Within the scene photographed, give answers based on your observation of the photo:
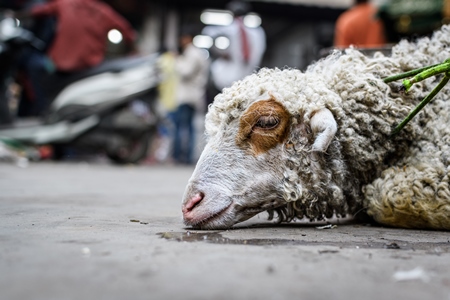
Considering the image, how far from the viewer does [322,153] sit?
269 centimetres

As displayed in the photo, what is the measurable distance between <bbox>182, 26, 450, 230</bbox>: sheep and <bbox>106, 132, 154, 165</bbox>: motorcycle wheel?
6461mm

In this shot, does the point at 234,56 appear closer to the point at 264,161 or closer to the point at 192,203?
the point at 264,161

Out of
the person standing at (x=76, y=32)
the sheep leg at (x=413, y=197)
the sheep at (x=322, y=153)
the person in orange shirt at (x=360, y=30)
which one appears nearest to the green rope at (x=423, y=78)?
the sheep at (x=322, y=153)

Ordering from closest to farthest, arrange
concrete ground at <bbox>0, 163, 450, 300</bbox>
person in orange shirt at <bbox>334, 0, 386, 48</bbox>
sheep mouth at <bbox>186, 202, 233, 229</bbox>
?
1. concrete ground at <bbox>0, 163, 450, 300</bbox>
2. sheep mouth at <bbox>186, 202, 233, 229</bbox>
3. person in orange shirt at <bbox>334, 0, 386, 48</bbox>

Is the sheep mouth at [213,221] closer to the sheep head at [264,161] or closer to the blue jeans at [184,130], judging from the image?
the sheep head at [264,161]

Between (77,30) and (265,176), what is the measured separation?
23.0 ft

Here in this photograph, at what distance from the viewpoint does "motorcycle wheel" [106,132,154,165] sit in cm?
915

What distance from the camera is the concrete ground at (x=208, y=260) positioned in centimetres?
143

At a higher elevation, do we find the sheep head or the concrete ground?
the sheep head

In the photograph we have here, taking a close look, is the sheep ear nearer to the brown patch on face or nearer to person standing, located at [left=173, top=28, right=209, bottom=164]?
the brown patch on face

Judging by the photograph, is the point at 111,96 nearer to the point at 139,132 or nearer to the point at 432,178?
the point at 139,132

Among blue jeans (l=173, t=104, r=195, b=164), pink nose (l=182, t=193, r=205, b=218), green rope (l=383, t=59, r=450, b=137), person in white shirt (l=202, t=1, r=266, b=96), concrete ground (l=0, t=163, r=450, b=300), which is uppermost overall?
person in white shirt (l=202, t=1, r=266, b=96)

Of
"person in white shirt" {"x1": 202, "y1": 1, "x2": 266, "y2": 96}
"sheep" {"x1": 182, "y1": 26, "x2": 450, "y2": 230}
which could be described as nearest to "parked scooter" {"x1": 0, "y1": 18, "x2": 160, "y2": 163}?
"person in white shirt" {"x1": 202, "y1": 1, "x2": 266, "y2": 96}

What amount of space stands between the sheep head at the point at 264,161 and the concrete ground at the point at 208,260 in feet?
0.41
